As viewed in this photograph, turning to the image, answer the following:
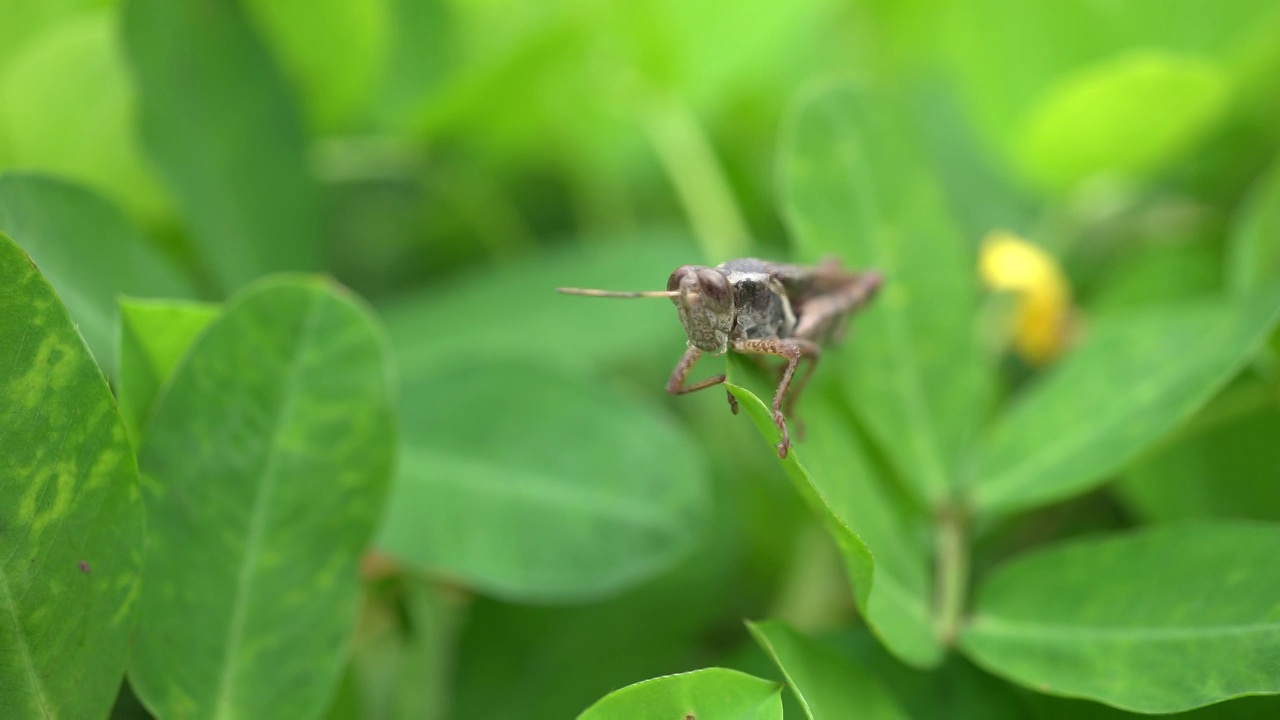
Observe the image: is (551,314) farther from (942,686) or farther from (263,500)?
(942,686)

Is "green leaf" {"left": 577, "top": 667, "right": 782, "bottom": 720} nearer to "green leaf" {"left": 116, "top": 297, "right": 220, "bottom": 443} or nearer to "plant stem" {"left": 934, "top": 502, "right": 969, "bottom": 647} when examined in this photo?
"plant stem" {"left": 934, "top": 502, "right": 969, "bottom": 647}

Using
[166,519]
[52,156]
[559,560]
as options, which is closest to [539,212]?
[52,156]

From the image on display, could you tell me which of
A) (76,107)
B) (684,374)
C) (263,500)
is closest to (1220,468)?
(684,374)

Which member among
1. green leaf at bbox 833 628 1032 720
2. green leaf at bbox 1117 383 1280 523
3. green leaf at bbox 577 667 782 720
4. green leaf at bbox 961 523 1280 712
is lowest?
green leaf at bbox 1117 383 1280 523

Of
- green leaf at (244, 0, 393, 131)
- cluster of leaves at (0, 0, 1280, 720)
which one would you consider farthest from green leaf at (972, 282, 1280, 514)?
green leaf at (244, 0, 393, 131)

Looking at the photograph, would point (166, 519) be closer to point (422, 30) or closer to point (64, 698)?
point (64, 698)
